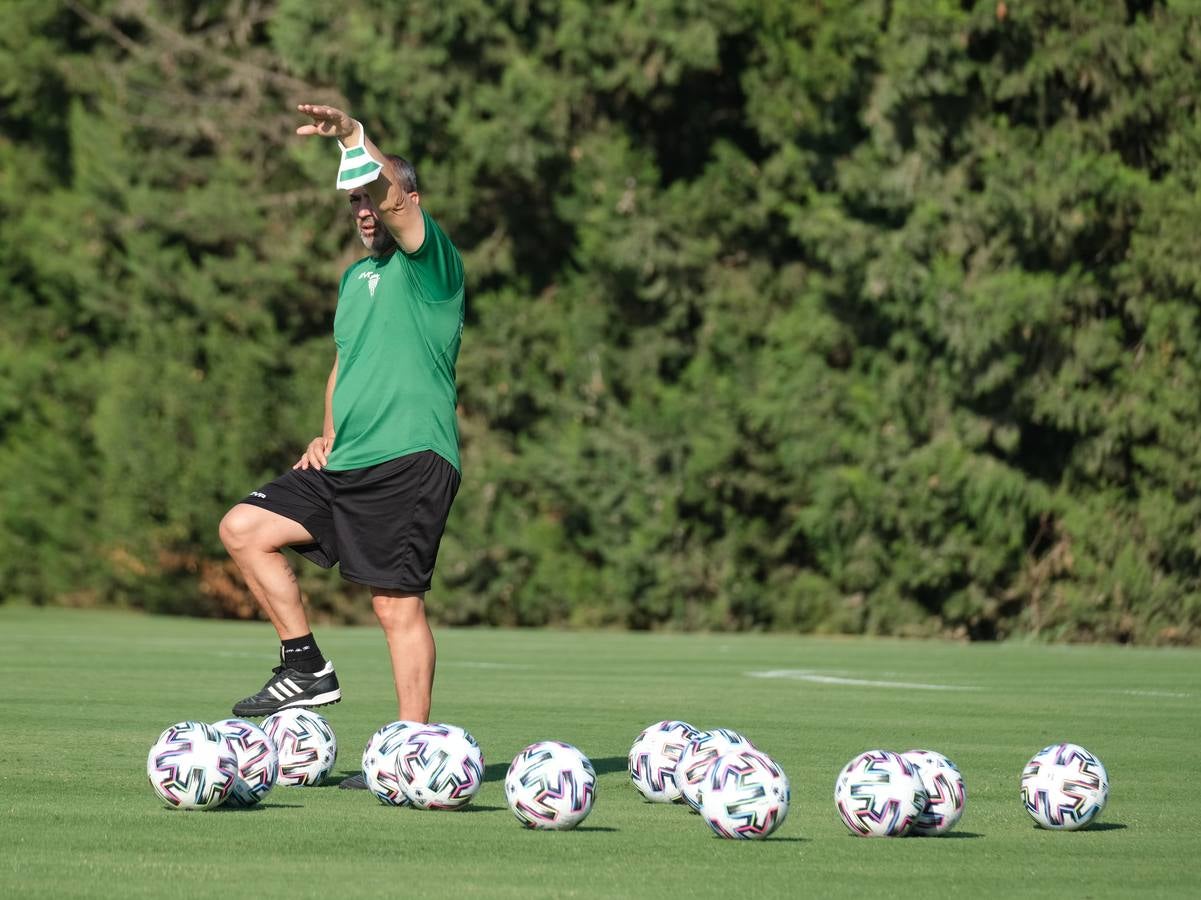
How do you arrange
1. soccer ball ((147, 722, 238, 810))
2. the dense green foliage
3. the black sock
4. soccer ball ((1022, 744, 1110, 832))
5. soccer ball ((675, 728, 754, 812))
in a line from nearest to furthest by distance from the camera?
soccer ball ((1022, 744, 1110, 832)), soccer ball ((147, 722, 238, 810)), soccer ball ((675, 728, 754, 812)), the black sock, the dense green foliage

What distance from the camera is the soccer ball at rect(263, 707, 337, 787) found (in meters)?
7.12

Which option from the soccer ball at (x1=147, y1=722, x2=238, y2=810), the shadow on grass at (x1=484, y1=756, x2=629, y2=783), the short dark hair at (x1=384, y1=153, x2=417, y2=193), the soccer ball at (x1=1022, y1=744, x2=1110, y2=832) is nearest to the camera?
the soccer ball at (x1=1022, y1=744, x2=1110, y2=832)

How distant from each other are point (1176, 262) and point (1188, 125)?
147cm

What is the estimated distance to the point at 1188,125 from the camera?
20.2 meters

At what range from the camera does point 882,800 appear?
19.6 ft

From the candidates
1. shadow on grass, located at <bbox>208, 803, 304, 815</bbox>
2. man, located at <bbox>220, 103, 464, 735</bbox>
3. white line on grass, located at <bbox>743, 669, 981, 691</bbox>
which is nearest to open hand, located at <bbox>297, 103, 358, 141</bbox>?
man, located at <bbox>220, 103, 464, 735</bbox>

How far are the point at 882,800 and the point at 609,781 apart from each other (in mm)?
1742

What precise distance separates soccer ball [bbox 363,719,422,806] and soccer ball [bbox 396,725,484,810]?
0.9 inches

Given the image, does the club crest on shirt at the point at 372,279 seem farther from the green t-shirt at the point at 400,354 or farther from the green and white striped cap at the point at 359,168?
the green and white striped cap at the point at 359,168

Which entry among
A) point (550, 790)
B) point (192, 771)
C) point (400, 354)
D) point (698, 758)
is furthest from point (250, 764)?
point (400, 354)

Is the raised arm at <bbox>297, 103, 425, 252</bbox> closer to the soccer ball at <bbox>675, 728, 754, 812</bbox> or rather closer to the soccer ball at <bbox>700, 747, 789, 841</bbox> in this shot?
the soccer ball at <bbox>675, 728, 754, 812</bbox>

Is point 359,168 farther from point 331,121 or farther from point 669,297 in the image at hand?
→ point 669,297

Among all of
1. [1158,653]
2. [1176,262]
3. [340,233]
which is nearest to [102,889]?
[1158,653]

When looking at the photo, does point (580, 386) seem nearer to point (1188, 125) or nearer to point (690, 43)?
point (690, 43)
